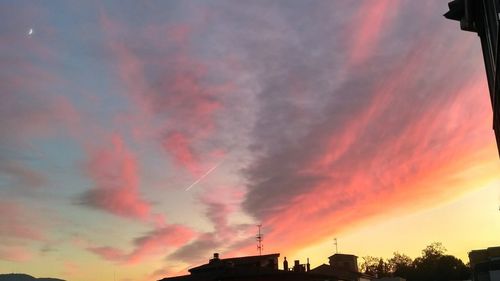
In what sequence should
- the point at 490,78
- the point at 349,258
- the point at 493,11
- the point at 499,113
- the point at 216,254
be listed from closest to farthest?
1. the point at 493,11
2. the point at 499,113
3. the point at 490,78
4. the point at 216,254
5. the point at 349,258

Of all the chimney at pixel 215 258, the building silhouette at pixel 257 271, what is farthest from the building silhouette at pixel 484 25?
the chimney at pixel 215 258

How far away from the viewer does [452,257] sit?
122 metres

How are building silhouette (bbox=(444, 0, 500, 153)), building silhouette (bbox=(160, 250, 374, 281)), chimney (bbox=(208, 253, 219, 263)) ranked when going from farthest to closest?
chimney (bbox=(208, 253, 219, 263)) < building silhouette (bbox=(160, 250, 374, 281)) < building silhouette (bbox=(444, 0, 500, 153))

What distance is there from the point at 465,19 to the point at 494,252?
231ft

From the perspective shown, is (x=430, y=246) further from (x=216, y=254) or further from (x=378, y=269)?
(x=216, y=254)

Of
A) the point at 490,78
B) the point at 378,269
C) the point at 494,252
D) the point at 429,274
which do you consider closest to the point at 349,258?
the point at 429,274

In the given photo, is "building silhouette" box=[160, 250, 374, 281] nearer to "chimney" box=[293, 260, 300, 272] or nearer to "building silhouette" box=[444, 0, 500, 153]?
"chimney" box=[293, 260, 300, 272]

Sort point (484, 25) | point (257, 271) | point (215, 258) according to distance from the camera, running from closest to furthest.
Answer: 1. point (484, 25)
2. point (257, 271)
3. point (215, 258)

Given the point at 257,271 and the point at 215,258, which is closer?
the point at 257,271

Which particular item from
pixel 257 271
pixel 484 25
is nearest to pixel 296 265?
pixel 257 271

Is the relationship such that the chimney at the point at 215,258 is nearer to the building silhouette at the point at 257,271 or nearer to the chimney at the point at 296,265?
the building silhouette at the point at 257,271

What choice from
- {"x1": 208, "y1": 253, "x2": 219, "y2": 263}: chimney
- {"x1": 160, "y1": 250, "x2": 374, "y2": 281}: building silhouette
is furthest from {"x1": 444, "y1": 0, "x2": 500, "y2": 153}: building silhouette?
{"x1": 208, "y1": 253, "x2": 219, "y2": 263}: chimney

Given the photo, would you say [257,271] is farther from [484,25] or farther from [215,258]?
[484,25]

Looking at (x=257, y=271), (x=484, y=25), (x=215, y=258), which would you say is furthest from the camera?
(x=215, y=258)
